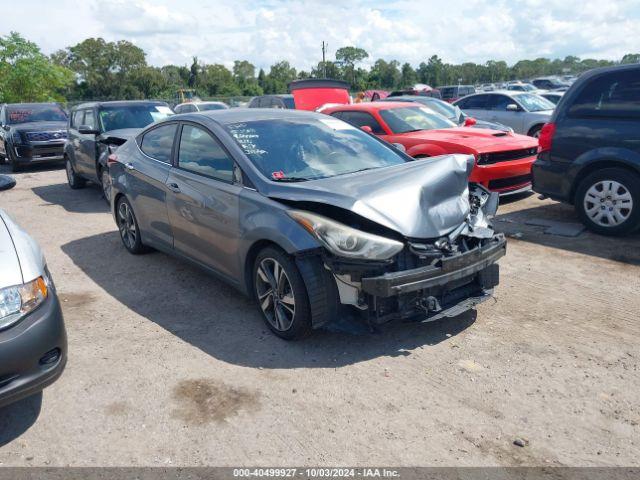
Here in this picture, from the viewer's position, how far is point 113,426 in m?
3.22

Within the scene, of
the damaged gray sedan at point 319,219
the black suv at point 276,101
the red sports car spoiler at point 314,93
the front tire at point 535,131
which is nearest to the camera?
the damaged gray sedan at point 319,219

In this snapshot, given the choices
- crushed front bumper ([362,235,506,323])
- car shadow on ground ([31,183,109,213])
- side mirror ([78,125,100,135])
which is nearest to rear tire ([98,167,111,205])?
car shadow on ground ([31,183,109,213])

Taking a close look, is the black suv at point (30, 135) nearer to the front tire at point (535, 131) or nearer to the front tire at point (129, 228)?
the front tire at point (129, 228)

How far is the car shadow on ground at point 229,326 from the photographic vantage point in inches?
154

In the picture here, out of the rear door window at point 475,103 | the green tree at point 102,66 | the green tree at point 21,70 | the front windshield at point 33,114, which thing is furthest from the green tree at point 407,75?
the front windshield at point 33,114

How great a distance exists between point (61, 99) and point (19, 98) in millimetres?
6618

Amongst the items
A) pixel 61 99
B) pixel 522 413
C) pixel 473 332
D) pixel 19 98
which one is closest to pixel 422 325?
pixel 473 332

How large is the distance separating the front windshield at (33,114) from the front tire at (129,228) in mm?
9925

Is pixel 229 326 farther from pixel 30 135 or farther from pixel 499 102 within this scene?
pixel 499 102

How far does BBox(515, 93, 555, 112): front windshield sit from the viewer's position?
1371 centimetres

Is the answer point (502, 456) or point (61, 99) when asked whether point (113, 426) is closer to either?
point (502, 456)

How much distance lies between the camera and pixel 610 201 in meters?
6.36

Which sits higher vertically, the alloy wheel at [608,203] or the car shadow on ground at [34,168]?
the alloy wheel at [608,203]

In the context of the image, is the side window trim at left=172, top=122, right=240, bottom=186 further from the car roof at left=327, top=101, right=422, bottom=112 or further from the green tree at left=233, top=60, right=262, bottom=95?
the green tree at left=233, top=60, right=262, bottom=95
